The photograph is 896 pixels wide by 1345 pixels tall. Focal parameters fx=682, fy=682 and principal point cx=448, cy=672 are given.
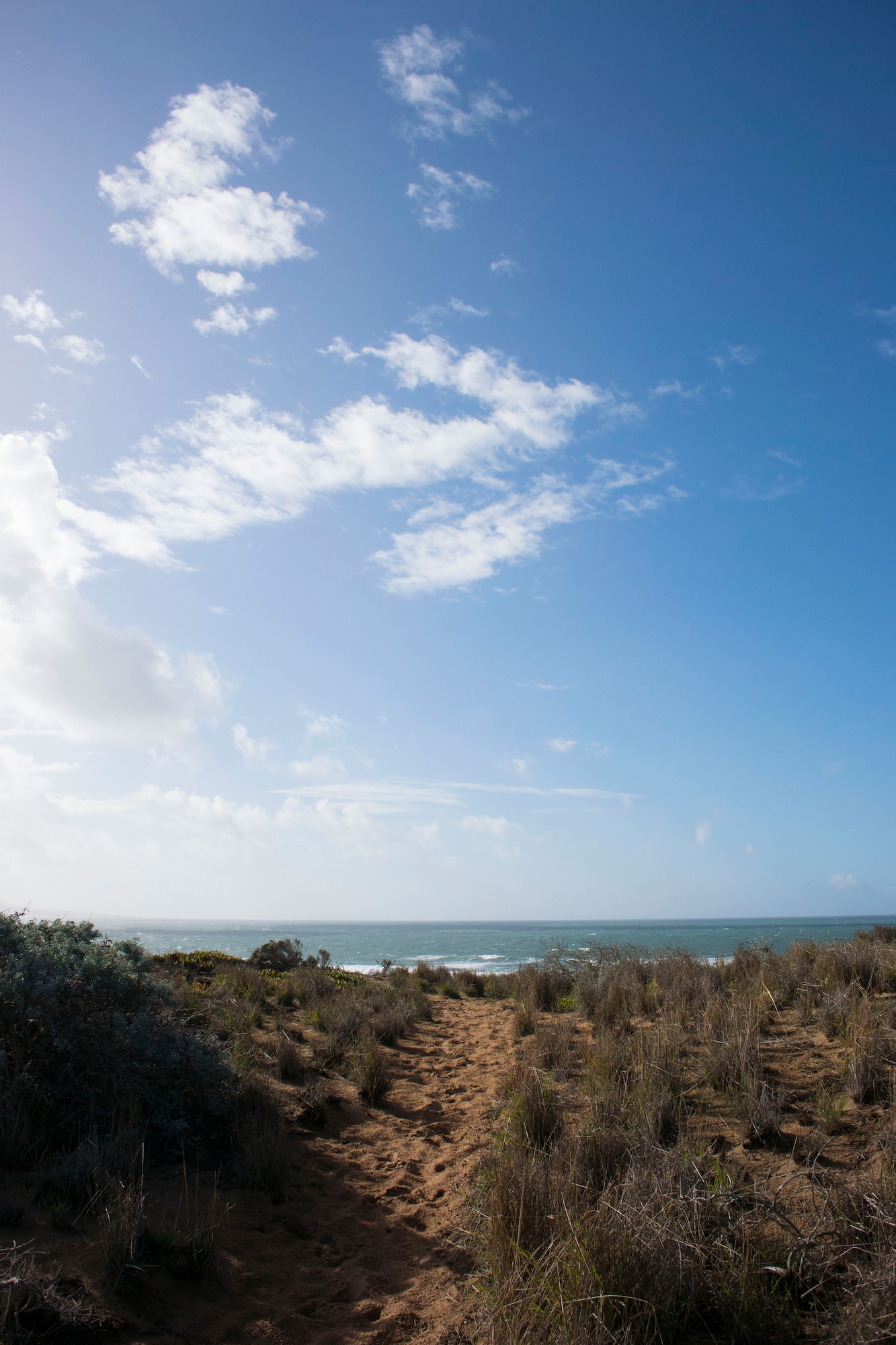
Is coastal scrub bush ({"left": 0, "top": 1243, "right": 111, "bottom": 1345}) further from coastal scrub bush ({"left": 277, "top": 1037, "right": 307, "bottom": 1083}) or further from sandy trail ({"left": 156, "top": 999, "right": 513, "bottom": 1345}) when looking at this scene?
coastal scrub bush ({"left": 277, "top": 1037, "right": 307, "bottom": 1083})

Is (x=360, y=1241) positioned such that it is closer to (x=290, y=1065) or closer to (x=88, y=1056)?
(x=88, y=1056)

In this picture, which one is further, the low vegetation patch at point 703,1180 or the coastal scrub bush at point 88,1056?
the coastal scrub bush at point 88,1056

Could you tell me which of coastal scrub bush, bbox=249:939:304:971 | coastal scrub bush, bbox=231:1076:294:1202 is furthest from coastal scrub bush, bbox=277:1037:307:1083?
coastal scrub bush, bbox=249:939:304:971

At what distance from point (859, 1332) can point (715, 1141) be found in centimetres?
226

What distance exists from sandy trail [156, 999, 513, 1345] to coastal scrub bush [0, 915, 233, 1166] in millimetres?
969

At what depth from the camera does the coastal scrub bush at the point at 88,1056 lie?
4.59m

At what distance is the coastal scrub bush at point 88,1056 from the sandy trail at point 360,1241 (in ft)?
3.18

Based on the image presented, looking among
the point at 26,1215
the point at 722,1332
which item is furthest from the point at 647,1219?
the point at 26,1215

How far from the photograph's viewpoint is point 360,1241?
176 inches

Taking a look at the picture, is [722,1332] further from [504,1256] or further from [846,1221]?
[504,1256]

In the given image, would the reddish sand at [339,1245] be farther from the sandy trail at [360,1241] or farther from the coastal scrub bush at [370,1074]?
the coastal scrub bush at [370,1074]

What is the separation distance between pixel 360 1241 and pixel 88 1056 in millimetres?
2312

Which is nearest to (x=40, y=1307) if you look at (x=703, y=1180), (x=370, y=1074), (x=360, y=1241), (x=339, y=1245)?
(x=339, y=1245)

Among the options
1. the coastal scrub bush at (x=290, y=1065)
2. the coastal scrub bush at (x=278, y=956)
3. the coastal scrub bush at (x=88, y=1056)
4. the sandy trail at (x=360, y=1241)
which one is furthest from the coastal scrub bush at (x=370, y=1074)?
the coastal scrub bush at (x=278, y=956)
